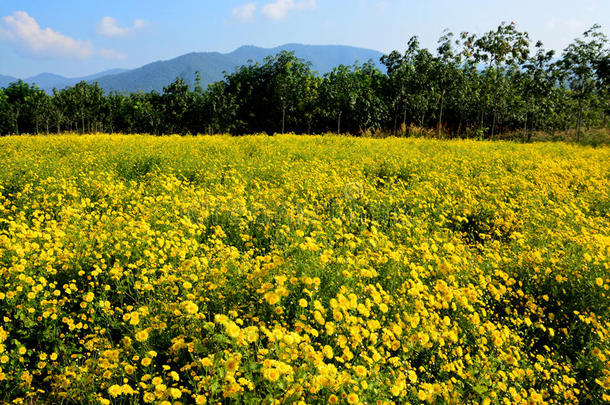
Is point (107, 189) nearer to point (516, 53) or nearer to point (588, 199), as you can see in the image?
point (588, 199)

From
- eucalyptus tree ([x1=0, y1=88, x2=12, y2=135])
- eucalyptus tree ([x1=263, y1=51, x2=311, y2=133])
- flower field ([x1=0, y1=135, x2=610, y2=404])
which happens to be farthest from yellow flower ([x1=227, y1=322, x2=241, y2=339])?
eucalyptus tree ([x1=0, y1=88, x2=12, y2=135])

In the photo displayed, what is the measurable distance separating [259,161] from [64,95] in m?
50.4

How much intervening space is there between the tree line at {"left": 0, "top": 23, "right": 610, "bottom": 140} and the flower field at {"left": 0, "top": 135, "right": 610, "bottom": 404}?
21762mm

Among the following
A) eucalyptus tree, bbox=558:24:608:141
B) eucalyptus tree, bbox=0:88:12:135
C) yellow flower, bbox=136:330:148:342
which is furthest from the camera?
eucalyptus tree, bbox=0:88:12:135

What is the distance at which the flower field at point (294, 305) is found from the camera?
2336 mm

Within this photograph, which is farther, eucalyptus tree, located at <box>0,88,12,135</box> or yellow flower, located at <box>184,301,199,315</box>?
eucalyptus tree, located at <box>0,88,12,135</box>

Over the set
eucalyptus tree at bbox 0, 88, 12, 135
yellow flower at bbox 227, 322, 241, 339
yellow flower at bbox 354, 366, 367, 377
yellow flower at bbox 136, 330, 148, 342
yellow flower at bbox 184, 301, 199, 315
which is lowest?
yellow flower at bbox 354, 366, 367, 377

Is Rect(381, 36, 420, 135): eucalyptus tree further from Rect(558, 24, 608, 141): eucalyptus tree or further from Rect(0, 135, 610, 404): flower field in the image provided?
Rect(0, 135, 610, 404): flower field

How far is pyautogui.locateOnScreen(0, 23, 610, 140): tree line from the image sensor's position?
27.7 m

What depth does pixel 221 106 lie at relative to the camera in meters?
39.1

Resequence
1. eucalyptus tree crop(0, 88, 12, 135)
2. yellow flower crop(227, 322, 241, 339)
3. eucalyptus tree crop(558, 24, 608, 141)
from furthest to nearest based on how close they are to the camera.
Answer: eucalyptus tree crop(0, 88, 12, 135) → eucalyptus tree crop(558, 24, 608, 141) → yellow flower crop(227, 322, 241, 339)

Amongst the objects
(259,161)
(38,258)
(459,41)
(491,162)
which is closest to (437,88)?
(459,41)

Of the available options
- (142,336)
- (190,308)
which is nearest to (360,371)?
(190,308)

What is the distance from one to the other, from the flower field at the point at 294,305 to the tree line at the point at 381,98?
21762 millimetres
